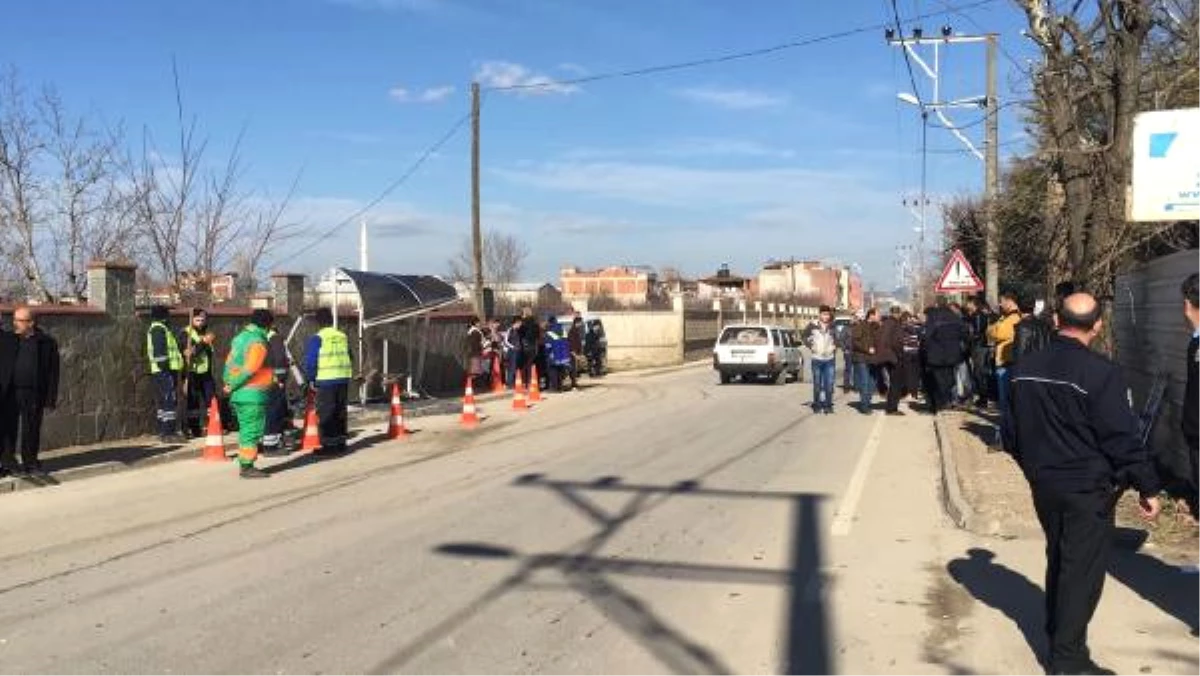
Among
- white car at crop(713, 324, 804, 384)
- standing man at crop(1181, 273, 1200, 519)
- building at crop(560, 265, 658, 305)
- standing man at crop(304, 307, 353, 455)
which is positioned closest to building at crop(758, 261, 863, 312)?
building at crop(560, 265, 658, 305)

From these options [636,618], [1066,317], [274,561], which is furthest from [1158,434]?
[274,561]

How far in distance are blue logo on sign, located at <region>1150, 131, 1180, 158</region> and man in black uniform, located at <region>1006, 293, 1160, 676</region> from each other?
13.6 ft

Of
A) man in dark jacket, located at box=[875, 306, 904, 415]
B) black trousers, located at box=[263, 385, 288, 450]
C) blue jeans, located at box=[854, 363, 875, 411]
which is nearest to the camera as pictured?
black trousers, located at box=[263, 385, 288, 450]

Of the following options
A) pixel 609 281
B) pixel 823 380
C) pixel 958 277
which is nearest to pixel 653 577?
pixel 823 380

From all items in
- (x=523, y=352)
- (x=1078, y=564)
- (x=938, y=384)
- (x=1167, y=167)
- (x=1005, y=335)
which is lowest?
(x=938, y=384)

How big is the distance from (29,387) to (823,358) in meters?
12.7

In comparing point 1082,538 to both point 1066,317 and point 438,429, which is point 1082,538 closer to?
point 1066,317

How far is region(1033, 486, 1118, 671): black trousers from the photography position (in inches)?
199

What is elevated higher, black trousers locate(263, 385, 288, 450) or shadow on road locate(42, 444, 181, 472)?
black trousers locate(263, 385, 288, 450)

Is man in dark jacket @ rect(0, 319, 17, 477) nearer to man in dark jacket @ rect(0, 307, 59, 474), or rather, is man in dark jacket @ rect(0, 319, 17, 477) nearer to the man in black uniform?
man in dark jacket @ rect(0, 307, 59, 474)

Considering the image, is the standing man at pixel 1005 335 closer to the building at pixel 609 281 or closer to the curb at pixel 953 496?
the curb at pixel 953 496

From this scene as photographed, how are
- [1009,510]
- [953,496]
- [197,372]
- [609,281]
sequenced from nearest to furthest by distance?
[1009,510] < [953,496] < [197,372] < [609,281]

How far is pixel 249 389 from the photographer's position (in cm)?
1195

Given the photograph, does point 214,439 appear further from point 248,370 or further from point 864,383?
point 864,383
